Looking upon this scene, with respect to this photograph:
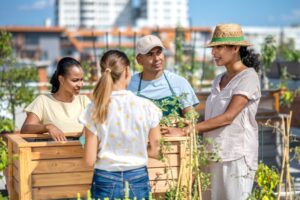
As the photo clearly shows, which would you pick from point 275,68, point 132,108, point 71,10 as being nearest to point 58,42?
point 71,10

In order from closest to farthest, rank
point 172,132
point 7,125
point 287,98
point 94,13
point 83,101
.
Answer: point 172,132, point 83,101, point 7,125, point 287,98, point 94,13

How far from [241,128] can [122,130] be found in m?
0.78

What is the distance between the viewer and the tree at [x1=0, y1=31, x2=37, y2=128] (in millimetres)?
7051

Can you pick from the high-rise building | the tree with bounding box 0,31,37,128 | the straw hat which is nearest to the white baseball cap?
the straw hat

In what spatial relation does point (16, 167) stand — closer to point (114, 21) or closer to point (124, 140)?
point (124, 140)

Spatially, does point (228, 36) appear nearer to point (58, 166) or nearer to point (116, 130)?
point (116, 130)

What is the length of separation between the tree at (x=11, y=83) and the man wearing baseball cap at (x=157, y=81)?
3.37m

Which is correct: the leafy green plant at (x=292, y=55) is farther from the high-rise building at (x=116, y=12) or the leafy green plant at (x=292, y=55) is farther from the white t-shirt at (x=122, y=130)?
the high-rise building at (x=116, y=12)

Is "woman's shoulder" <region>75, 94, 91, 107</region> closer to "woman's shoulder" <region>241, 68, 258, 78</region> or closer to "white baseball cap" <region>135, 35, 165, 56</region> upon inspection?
"white baseball cap" <region>135, 35, 165, 56</region>

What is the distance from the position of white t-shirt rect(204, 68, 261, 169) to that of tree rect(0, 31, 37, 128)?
3885mm

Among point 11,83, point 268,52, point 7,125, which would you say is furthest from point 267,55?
point 7,125

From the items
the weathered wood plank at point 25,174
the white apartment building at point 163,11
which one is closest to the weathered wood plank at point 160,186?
the weathered wood plank at point 25,174

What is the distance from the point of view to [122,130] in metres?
2.87

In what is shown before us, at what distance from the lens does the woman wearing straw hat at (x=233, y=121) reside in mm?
3355
